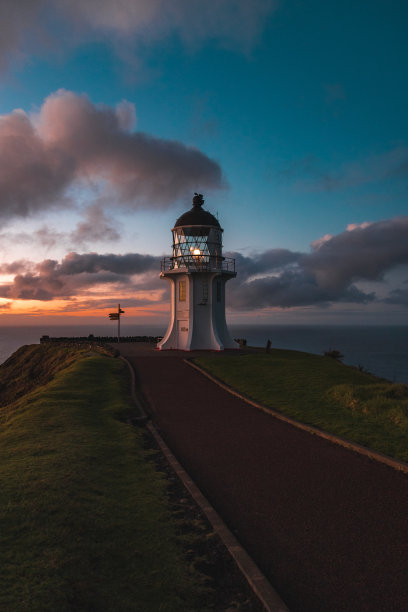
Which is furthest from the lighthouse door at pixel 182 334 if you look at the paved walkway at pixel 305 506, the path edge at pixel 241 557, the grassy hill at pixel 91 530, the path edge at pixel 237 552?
the path edge at pixel 241 557

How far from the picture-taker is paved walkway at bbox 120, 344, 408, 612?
4.65 m

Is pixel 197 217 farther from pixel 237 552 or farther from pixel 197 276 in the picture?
pixel 237 552

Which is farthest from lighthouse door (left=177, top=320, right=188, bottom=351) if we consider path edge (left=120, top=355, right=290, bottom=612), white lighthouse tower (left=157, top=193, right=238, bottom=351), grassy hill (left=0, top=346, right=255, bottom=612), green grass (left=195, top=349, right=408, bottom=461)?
path edge (left=120, top=355, right=290, bottom=612)

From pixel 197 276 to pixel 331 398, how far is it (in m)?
21.5

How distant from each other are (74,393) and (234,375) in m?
8.35

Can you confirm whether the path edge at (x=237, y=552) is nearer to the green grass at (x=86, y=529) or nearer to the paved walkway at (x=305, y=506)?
the paved walkway at (x=305, y=506)

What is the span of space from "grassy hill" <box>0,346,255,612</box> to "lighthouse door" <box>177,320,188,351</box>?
24390mm

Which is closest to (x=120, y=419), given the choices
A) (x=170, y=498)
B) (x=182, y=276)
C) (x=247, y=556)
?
(x=170, y=498)

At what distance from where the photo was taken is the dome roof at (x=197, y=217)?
3465 centimetres

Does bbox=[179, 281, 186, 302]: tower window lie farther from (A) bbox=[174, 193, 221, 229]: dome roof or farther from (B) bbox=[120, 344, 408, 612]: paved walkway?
(B) bbox=[120, 344, 408, 612]: paved walkway

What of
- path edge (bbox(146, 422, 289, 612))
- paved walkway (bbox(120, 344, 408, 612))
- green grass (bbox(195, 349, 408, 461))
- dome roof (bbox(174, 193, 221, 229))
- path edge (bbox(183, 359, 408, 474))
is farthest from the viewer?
dome roof (bbox(174, 193, 221, 229))

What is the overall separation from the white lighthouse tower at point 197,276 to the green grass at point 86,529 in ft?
80.6

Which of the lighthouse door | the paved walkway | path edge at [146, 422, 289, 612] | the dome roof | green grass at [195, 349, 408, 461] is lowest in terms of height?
the paved walkway

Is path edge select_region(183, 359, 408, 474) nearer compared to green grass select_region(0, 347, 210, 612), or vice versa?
green grass select_region(0, 347, 210, 612)
